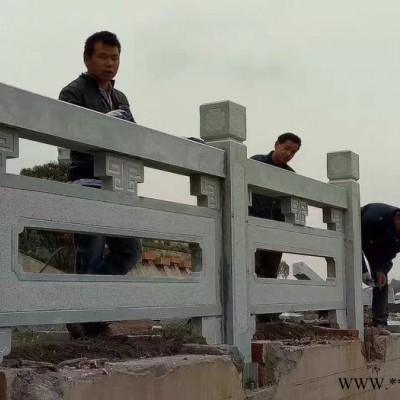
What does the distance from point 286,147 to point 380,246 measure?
1.38 meters

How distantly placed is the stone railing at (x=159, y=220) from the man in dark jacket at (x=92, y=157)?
0.87ft

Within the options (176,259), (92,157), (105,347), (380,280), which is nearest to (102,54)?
(92,157)

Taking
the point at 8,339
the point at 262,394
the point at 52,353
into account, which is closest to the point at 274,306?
the point at 262,394

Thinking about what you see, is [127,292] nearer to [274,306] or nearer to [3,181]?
[3,181]

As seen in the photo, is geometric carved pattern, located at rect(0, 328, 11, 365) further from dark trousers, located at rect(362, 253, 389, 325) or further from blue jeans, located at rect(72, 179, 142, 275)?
dark trousers, located at rect(362, 253, 389, 325)

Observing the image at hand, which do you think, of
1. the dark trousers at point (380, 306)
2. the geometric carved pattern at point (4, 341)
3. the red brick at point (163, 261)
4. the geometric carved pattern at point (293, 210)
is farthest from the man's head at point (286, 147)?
the red brick at point (163, 261)

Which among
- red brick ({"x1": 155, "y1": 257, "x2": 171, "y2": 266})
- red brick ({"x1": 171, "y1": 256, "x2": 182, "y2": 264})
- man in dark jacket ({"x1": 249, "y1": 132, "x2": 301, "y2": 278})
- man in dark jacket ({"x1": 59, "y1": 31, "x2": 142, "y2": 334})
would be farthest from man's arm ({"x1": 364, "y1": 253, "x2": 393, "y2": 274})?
red brick ({"x1": 171, "y1": 256, "x2": 182, "y2": 264})

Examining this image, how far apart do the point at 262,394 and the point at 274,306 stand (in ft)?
2.15

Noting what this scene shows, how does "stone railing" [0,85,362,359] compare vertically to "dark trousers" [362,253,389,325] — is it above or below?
above

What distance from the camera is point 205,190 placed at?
12.2 feet

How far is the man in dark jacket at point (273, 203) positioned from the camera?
16.2 feet

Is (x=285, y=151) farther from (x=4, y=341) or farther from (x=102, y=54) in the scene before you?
(x=4, y=341)

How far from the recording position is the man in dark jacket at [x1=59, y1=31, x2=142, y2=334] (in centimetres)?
340

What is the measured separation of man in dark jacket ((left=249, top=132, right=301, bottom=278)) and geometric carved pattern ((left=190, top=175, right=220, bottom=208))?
3.95 feet
